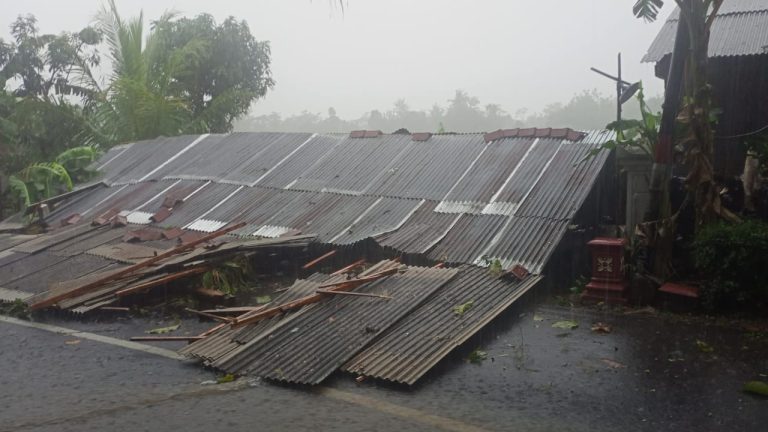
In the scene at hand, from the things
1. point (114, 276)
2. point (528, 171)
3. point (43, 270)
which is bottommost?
point (43, 270)

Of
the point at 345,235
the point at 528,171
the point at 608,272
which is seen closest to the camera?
the point at 608,272

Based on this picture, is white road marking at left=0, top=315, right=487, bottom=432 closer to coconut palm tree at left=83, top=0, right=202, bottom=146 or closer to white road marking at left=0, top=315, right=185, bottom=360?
white road marking at left=0, top=315, right=185, bottom=360

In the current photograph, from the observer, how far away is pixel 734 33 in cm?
984

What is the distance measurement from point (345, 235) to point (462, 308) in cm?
303

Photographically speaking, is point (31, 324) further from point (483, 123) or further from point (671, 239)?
point (483, 123)

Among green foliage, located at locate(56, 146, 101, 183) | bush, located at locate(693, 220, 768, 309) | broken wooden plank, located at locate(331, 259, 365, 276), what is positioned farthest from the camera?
green foliage, located at locate(56, 146, 101, 183)

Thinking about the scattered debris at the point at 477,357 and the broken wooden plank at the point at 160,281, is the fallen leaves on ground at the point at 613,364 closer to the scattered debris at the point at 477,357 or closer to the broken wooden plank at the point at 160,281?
the scattered debris at the point at 477,357

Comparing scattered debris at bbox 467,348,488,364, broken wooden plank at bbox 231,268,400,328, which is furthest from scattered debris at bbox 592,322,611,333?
broken wooden plank at bbox 231,268,400,328

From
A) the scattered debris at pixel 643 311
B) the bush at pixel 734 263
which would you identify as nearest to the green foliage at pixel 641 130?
the bush at pixel 734 263

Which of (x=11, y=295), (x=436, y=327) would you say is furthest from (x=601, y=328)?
(x=11, y=295)

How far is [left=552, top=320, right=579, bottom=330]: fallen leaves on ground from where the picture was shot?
7.06m

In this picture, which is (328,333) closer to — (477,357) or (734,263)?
(477,357)

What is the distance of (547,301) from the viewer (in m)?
8.05

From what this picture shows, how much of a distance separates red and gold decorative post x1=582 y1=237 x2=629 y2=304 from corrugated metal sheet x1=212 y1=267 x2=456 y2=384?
1.72 meters
